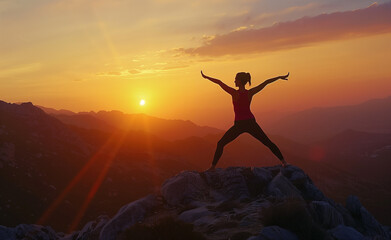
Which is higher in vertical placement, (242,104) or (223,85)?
(223,85)

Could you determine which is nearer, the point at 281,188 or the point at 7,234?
the point at 281,188

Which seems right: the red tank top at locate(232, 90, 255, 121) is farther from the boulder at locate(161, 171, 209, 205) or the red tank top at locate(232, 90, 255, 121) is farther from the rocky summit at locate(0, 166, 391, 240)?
the boulder at locate(161, 171, 209, 205)

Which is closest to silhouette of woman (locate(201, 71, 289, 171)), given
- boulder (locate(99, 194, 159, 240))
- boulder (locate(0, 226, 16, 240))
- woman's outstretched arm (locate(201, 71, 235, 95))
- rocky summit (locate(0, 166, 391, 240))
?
woman's outstretched arm (locate(201, 71, 235, 95))

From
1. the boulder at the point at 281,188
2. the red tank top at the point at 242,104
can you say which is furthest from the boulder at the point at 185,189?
the red tank top at the point at 242,104

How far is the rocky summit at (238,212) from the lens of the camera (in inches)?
360

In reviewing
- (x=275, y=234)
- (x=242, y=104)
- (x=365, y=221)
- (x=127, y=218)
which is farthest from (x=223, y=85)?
(x=365, y=221)

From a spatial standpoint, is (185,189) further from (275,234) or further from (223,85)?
(275,234)

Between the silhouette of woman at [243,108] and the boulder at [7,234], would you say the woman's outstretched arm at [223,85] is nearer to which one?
the silhouette of woman at [243,108]

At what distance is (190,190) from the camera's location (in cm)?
1486

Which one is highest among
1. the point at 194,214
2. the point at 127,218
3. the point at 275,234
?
the point at 275,234

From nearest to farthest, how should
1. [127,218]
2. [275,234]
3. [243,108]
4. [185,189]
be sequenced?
[275,234] → [243,108] → [127,218] → [185,189]

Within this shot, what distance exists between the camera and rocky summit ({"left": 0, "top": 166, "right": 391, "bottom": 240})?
915 cm

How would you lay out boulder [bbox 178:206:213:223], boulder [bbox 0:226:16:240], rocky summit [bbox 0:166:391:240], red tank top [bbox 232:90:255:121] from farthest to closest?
boulder [bbox 0:226:16:240] < red tank top [bbox 232:90:255:121] < boulder [bbox 178:206:213:223] < rocky summit [bbox 0:166:391:240]

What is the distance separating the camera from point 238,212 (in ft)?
39.8
